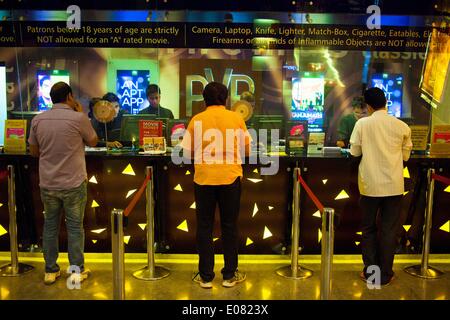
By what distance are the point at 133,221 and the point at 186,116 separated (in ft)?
10.9

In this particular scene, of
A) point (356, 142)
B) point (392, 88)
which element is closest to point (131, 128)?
point (356, 142)

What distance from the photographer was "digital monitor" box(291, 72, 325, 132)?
23.6ft

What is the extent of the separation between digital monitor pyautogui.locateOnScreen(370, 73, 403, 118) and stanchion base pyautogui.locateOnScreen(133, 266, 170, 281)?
3.91 meters

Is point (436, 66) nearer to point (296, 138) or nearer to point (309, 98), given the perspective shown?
point (309, 98)

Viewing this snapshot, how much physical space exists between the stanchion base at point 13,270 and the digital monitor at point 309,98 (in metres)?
4.22

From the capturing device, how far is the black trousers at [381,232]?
3863 mm

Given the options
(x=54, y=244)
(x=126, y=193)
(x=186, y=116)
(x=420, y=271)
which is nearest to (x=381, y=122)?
(x=420, y=271)

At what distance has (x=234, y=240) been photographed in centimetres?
376

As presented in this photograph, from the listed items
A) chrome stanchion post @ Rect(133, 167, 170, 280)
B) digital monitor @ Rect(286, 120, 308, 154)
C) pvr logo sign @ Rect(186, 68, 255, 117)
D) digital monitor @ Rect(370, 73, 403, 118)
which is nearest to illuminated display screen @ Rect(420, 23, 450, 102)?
digital monitor @ Rect(370, 73, 403, 118)

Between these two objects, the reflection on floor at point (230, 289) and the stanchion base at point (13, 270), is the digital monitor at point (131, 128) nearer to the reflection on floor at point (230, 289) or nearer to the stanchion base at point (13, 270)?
the reflection on floor at point (230, 289)

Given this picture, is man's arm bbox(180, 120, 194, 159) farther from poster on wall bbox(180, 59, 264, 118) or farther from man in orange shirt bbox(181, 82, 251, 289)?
poster on wall bbox(180, 59, 264, 118)

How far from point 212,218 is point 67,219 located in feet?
3.70

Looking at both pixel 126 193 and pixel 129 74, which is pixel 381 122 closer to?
pixel 126 193

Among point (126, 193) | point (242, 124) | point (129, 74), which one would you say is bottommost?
point (126, 193)
